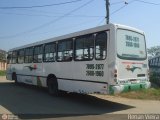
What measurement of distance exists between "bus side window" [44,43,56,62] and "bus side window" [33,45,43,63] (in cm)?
59

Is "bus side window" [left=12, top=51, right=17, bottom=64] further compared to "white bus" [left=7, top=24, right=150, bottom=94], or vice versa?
"bus side window" [left=12, top=51, right=17, bottom=64]

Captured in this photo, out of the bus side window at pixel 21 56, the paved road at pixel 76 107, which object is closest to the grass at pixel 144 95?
the paved road at pixel 76 107

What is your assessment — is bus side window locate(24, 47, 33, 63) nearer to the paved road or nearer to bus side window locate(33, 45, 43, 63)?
bus side window locate(33, 45, 43, 63)

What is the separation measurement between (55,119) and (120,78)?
299 cm

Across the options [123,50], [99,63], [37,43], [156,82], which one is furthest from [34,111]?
[156,82]

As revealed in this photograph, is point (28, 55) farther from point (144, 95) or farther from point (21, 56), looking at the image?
point (144, 95)

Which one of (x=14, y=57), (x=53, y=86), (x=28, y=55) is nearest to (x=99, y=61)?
(x=53, y=86)

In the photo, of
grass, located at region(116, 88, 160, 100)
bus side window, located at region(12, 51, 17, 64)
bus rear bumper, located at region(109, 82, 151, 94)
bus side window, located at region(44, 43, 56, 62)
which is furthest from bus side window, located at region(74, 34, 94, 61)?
bus side window, located at region(12, 51, 17, 64)

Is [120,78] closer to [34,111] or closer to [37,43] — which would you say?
[34,111]

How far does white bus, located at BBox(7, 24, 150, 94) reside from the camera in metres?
11.0

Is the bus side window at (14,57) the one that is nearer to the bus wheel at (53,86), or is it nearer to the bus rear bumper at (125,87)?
the bus wheel at (53,86)

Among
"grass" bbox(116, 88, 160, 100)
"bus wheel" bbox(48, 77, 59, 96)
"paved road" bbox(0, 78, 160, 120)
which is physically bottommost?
"paved road" bbox(0, 78, 160, 120)

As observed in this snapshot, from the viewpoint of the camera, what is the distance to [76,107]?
1191 cm

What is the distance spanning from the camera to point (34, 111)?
35.6 ft
